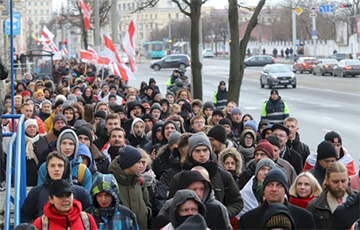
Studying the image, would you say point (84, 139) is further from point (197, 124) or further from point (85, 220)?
point (85, 220)

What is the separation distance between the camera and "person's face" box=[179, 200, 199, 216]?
6.07m

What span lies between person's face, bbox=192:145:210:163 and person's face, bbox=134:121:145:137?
13.4ft

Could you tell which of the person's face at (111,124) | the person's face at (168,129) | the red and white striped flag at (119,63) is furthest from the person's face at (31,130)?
the red and white striped flag at (119,63)

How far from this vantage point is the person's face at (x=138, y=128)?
1241 cm

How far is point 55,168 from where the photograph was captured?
25.6 feet

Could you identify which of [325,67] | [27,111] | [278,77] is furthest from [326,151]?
[325,67]

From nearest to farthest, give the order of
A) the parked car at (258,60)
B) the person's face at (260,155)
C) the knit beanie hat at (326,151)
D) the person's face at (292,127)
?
the person's face at (260,155) < the knit beanie hat at (326,151) < the person's face at (292,127) < the parked car at (258,60)

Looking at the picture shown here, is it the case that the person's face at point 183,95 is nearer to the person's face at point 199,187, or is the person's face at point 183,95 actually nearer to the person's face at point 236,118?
the person's face at point 236,118

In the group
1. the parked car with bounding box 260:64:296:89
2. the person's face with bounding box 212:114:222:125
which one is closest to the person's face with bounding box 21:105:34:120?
the person's face with bounding box 212:114:222:125

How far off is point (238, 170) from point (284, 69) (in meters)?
38.5

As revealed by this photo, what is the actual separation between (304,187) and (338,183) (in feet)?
1.33

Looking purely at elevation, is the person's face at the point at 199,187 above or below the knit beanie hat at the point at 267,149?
below

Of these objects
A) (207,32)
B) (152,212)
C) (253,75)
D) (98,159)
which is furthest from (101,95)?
(207,32)

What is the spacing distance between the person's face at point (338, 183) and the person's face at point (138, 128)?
5.09 metres
